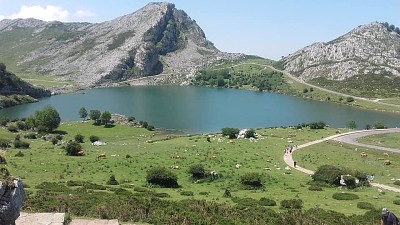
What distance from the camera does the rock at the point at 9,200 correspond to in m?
16.9

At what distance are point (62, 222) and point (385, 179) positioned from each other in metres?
47.1

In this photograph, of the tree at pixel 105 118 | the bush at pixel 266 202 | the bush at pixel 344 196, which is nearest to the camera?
the bush at pixel 266 202

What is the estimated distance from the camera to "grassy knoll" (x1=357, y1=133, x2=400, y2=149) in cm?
8797

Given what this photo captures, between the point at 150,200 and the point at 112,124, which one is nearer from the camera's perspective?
the point at 150,200

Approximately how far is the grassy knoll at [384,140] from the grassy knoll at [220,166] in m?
10.2

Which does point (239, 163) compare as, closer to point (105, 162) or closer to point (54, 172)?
point (105, 162)

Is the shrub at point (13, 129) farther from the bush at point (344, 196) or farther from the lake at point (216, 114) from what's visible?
the bush at point (344, 196)

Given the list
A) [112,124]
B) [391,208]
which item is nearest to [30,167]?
[391,208]

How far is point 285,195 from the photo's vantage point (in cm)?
4322

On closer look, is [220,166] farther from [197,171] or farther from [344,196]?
[344,196]

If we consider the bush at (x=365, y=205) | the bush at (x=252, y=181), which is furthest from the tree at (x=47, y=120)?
the bush at (x=365, y=205)

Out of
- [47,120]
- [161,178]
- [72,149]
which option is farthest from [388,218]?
[47,120]

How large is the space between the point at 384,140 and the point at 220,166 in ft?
166

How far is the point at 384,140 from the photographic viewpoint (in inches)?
3693
